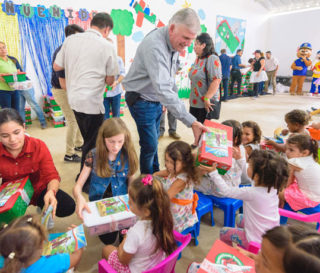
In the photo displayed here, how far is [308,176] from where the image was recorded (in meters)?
1.66

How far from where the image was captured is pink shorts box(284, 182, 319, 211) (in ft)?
5.39

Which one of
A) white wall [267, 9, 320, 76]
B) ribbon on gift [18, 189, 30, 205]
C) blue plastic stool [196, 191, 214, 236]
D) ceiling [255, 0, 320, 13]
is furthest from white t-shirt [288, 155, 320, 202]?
ceiling [255, 0, 320, 13]

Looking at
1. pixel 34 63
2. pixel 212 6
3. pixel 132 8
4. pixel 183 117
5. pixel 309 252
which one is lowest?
pixel 309 252

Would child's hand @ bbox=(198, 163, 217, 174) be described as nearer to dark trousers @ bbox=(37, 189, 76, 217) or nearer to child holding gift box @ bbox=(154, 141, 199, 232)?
child holding gift box @ bbox=(154, 141, 199, 232)

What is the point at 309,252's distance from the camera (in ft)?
2.24

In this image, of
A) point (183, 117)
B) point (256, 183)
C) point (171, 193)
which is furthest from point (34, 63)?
point (256, 183)

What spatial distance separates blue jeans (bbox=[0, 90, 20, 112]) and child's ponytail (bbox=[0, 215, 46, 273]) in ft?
10.3

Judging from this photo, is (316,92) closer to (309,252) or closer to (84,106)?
(84,106)

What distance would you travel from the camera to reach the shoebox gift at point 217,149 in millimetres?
1370

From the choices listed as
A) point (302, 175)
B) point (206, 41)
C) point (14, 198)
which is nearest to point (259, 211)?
point (302, 175)

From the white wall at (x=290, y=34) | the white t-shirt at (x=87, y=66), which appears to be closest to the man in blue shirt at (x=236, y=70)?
the white wall at (x=290, y=34)

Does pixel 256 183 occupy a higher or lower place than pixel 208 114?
lower

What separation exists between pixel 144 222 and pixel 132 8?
5349 millimetres

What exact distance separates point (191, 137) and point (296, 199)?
7.45ft
